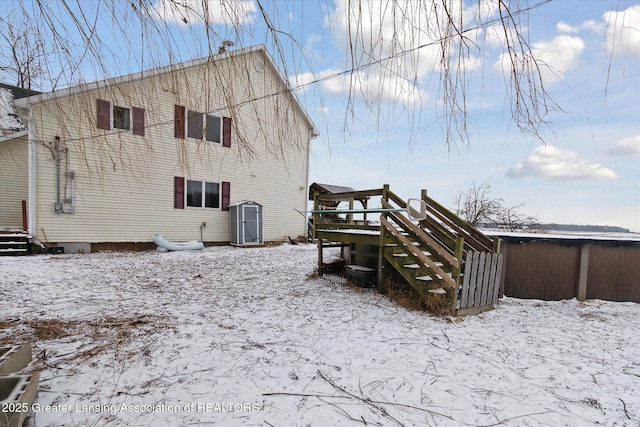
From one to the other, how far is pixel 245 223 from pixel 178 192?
2.64 m

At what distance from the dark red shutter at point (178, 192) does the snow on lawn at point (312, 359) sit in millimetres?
6209

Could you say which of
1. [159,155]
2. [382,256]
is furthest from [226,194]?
[382,256]

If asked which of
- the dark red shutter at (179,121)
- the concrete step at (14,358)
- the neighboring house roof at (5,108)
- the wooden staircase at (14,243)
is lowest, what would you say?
the wooden staircase at (14,243)

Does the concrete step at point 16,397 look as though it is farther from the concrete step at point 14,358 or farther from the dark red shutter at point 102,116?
the dark red shutter at point 102,116

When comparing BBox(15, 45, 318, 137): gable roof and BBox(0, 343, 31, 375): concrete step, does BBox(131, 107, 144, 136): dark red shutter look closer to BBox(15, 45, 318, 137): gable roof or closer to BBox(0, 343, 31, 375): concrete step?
BBox(15, 45, 318, 137): gable roof

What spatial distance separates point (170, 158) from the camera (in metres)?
10.9

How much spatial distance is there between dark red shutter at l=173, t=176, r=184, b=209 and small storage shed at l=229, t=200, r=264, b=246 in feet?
5.95

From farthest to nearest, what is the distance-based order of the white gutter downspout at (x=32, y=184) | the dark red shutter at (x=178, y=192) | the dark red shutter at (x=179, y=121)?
the dark red shutter at (x=178, y=192) < the white gutter downspout at (x=32, y=184) < the dark red shutter at (x=179, y=121)

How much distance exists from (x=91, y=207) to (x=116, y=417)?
9996 mm

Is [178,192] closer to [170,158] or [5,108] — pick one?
[170,158]

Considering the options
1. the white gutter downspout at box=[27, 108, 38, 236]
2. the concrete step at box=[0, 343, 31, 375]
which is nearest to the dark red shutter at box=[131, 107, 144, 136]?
the concrete step at box=[0, 343, 31, 375]

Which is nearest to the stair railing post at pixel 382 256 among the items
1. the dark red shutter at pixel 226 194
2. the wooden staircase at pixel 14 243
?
the dark red shutter at pixel 226 194

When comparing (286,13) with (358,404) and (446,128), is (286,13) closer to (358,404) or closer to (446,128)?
(446,128)

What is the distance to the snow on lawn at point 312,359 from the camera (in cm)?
208
